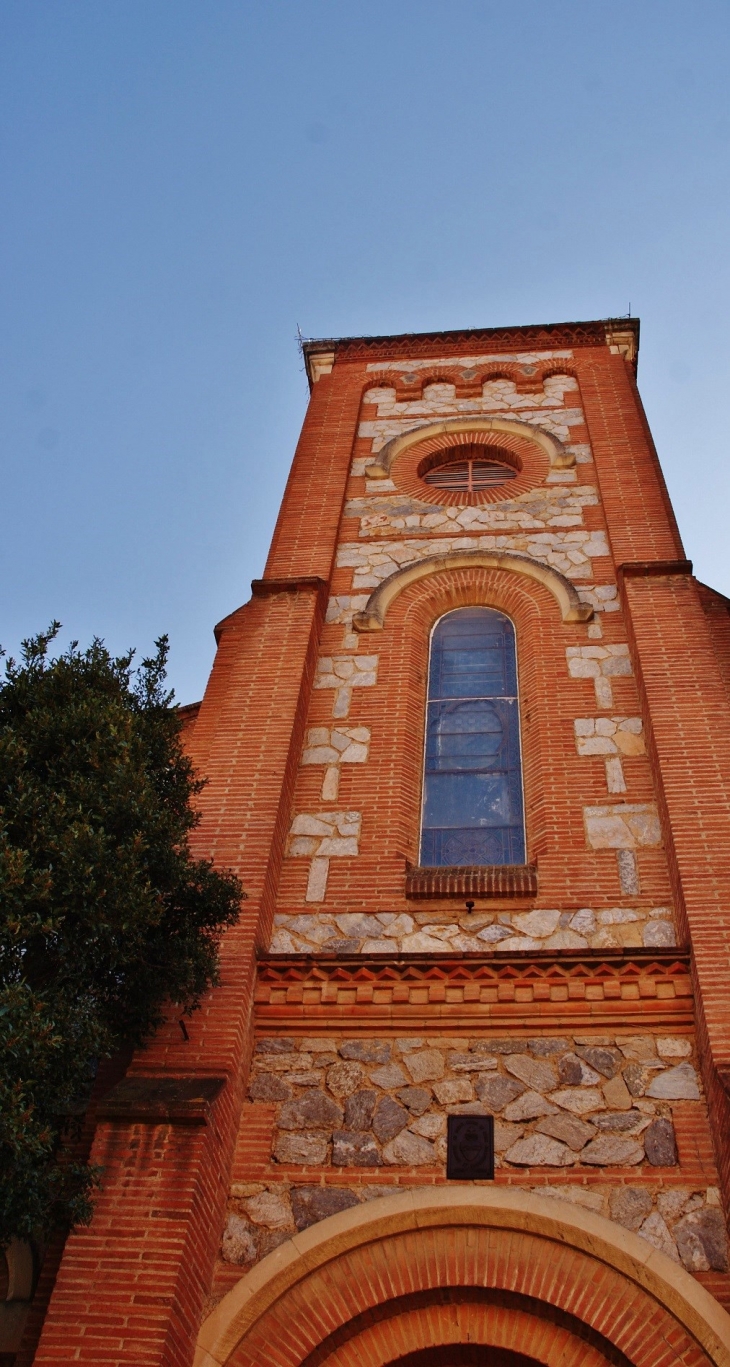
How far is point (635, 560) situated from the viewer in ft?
36.6

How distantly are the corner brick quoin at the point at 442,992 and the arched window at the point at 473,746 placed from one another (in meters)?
0.03

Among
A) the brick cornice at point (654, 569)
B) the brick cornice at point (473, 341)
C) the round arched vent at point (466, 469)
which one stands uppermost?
the brick cornice at point (473, 341)

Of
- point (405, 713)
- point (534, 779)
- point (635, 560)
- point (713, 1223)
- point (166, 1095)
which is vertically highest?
point (635, 560)

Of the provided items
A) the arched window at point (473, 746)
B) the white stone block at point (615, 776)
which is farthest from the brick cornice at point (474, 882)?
the white stone block at point (615, 776)

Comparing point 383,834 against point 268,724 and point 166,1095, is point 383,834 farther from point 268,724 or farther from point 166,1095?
point 166,1095

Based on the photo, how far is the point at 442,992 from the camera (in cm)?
749

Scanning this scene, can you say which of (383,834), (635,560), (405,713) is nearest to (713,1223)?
(383,834)

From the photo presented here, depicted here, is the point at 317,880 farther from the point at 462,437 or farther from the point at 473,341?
the point at 473,341

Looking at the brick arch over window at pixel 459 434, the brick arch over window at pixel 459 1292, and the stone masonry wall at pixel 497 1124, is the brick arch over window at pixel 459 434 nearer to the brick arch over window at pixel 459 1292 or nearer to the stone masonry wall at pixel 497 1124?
the stone masonry wall at pixel 497 1124

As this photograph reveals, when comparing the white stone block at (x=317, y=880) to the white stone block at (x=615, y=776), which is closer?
the white stone block at (x=317, y=880)

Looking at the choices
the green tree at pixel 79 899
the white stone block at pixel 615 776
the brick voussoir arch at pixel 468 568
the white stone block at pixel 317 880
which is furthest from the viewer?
the brick voussoir arch at pixel 468 568

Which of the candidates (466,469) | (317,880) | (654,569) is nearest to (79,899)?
(317,880)

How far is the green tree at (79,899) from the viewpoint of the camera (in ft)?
17.7

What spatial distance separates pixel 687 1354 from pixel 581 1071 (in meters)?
1.59
